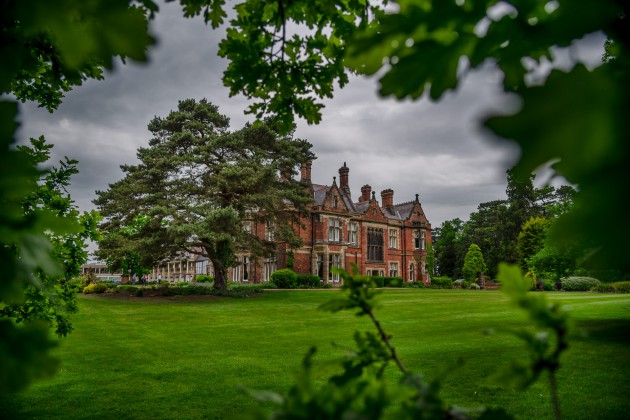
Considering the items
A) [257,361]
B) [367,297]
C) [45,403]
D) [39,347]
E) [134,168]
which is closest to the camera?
[39,347]

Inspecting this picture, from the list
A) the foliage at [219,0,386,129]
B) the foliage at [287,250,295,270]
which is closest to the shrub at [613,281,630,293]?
the foliage at [287,250,295,270]

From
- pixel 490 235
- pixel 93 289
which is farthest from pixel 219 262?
pixel 490 235

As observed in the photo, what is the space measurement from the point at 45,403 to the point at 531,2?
678 cm

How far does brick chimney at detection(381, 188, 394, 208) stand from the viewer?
47.9 m

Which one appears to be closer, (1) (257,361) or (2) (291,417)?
(2) (291,417)

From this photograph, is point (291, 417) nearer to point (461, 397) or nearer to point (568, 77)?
point (568, 77)

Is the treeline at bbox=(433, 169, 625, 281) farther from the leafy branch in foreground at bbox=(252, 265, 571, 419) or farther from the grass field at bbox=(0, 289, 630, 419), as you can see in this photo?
the leafy branch in foreground at bbox=(252, 265, 571, 419)

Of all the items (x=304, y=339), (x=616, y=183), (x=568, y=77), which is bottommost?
(x=304, y=339)

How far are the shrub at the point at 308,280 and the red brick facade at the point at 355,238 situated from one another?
186 centimetres

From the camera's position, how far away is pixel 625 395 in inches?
217

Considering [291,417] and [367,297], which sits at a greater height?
[367,297]

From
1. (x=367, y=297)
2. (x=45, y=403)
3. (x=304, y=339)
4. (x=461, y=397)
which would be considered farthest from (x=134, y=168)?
(x=367, y=297)

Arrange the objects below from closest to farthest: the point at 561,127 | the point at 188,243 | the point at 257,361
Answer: the point at 561,127, the point at 257,361, the point at 188,243

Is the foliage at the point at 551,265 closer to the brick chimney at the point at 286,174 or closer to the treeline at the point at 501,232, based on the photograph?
the brick chimney at the point at 286,174
